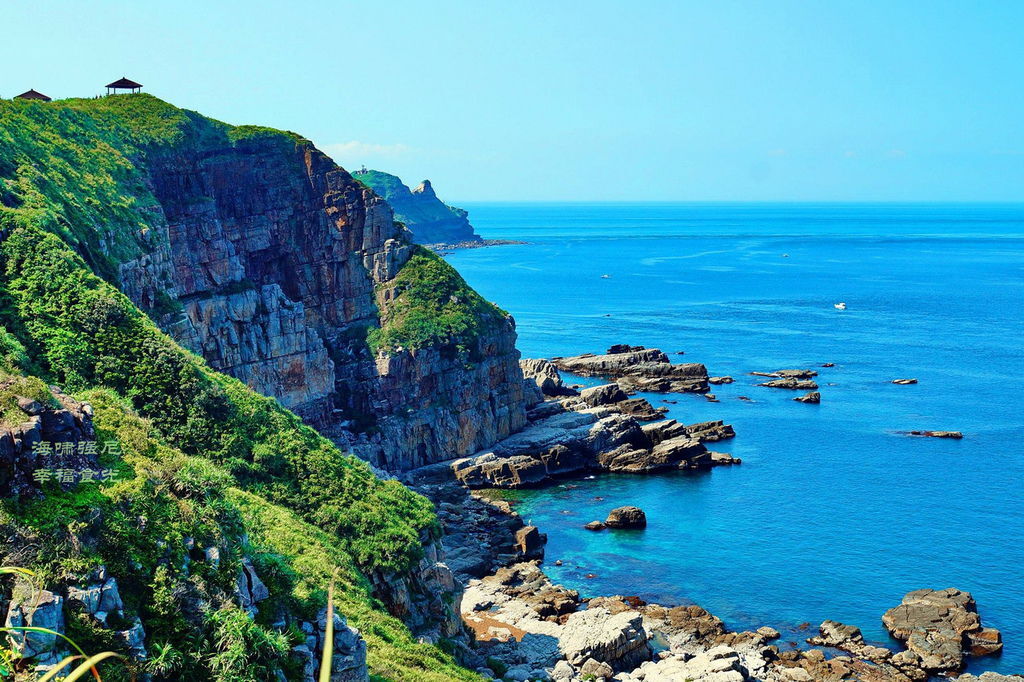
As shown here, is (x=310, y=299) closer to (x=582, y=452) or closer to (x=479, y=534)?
(x=582, y=452)

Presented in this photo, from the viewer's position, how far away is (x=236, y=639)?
2825cm

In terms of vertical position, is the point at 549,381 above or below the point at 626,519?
above

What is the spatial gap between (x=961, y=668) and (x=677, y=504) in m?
29.9

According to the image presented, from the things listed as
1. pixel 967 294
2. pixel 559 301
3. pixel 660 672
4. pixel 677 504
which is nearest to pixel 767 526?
pixel 677 504

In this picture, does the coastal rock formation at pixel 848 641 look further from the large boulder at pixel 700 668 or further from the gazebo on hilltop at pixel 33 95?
the gazebo on hilltop at pixel 33 95

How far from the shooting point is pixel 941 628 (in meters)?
55.4

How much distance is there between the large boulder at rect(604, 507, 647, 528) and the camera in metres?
74.0

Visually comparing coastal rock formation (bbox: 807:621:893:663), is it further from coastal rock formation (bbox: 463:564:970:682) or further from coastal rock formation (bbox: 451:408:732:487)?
coastal rock formation (bbox: 451:408:732:487)

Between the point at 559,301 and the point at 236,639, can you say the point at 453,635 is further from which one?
the point at 559,301

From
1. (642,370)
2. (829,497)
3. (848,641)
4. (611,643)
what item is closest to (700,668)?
(611,643)

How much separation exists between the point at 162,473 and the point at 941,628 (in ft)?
145

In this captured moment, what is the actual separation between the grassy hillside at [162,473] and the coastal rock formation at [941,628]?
2688 centimetres

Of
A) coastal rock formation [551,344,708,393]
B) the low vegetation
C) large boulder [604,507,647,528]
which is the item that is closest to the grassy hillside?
large boulder [604,507,647,528]

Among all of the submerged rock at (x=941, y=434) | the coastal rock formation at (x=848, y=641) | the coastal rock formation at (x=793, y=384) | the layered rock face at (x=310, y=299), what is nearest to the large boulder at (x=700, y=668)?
the coastal rock formation at (x=848, y=641)
